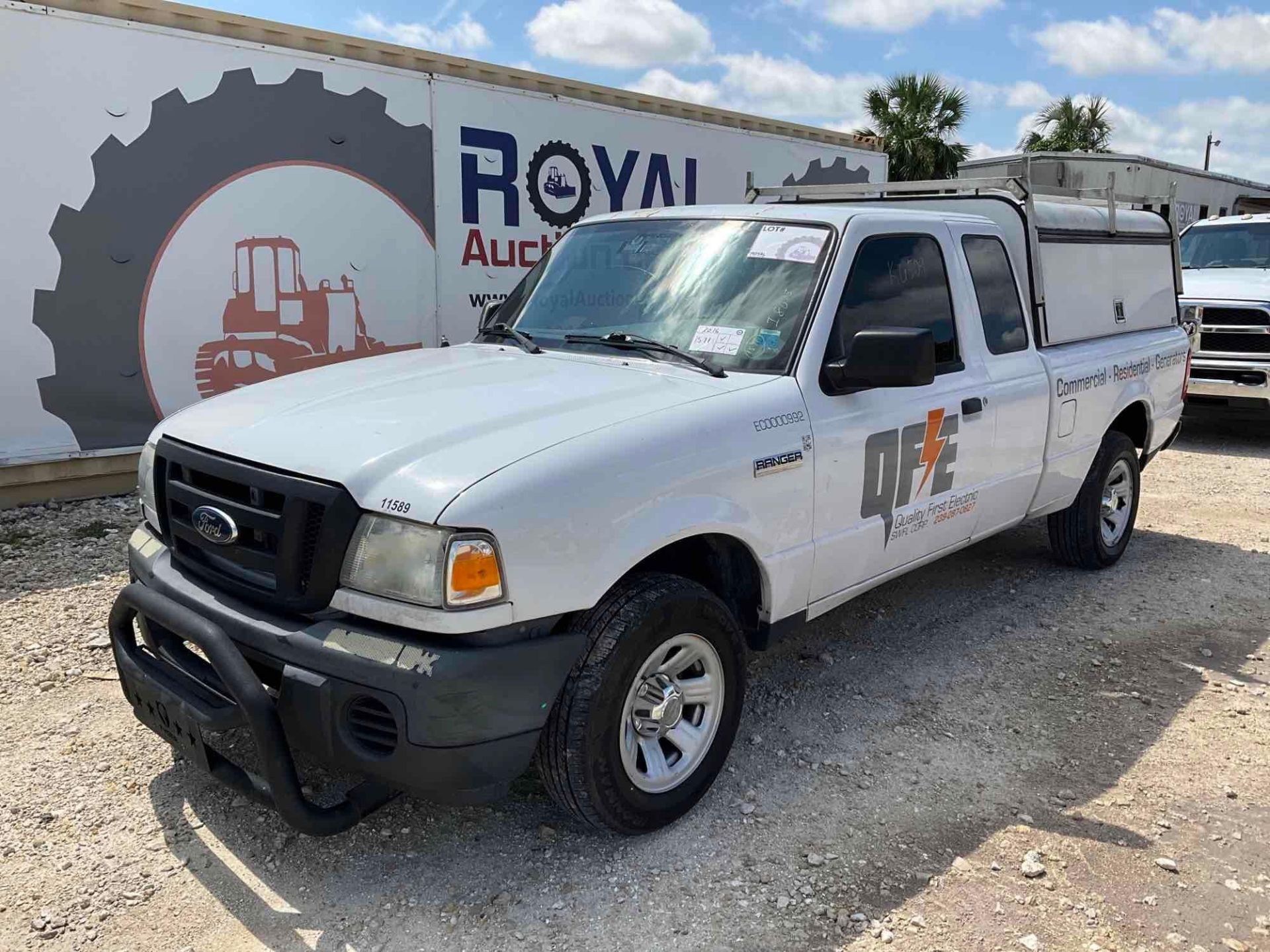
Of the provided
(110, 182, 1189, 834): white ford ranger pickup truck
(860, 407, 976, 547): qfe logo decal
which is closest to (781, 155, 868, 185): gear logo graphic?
(110, 182, 1189, 834): white ford ranger pickup truck

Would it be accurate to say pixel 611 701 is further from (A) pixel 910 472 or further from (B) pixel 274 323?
(B) pixel 274 323

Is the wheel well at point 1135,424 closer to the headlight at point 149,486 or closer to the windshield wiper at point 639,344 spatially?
the windshield wiper at point 639,344

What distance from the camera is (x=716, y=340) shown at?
3580 mm

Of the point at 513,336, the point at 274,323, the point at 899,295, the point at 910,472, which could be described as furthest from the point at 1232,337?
the point at 274,323

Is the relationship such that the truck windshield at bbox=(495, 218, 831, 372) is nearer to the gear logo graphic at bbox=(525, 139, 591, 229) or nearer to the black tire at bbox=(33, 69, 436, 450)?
the black tire at bbox=(33, 69, 436, 450)

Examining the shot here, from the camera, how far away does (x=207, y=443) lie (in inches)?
118

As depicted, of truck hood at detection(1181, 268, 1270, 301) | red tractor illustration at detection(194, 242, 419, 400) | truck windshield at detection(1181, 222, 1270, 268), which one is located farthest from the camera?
truck windshield at detection(1181, 222, 1270, 268)

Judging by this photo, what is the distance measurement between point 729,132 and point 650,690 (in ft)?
27.2

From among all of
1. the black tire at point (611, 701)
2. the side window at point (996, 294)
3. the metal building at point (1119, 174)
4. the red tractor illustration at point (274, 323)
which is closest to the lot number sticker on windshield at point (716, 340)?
the black tire at point (611, 701)

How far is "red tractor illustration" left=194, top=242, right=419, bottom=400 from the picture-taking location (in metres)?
7.06

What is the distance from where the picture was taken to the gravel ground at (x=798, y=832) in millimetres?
2783

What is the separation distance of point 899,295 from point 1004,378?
794 mm

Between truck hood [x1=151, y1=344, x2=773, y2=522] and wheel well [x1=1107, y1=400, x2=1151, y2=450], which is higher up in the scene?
truck hood [x1=151, y1=344, x2=773, y2=522]

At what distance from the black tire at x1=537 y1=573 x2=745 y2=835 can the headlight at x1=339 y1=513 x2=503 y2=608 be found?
1.25ft
